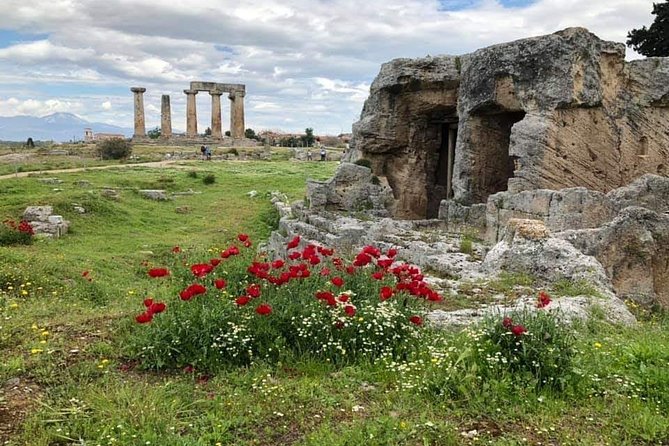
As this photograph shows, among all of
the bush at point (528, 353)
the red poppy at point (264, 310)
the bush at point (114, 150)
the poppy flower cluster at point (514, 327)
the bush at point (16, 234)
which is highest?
the bush at point (114, 150)

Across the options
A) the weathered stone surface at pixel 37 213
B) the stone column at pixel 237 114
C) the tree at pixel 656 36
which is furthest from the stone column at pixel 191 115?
Result: the weathered stone surface at pixel 37 213

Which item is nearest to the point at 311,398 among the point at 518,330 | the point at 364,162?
the point at 518,330

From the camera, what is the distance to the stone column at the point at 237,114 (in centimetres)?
6769

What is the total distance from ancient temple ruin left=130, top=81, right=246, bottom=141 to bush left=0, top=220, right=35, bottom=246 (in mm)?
49792

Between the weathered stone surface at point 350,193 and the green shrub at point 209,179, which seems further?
the green shrub at point 209,179

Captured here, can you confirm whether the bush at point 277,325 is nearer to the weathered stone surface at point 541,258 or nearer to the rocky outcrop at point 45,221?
the weathered stone surface at point 541,258

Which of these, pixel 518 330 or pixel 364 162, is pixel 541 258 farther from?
pixel 364 162

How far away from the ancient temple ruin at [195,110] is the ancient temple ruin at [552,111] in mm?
51254

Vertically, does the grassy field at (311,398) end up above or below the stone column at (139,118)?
below

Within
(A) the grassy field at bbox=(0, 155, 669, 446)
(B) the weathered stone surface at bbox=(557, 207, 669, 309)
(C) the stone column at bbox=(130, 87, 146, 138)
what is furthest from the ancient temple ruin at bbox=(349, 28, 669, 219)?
(C) the stone column at bbox=(130, 87, 146, 138)

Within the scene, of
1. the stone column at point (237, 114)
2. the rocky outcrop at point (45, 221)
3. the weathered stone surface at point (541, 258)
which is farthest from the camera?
the stone column at point (237, 114)

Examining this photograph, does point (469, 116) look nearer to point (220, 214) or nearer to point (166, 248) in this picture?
point (166, 248)

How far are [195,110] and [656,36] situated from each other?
156 feet

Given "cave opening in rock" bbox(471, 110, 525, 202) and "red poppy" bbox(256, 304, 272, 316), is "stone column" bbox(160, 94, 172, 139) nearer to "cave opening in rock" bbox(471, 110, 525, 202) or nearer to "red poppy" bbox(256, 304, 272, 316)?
"cave opening in rock" bbox(471, 110, 525, 202)
